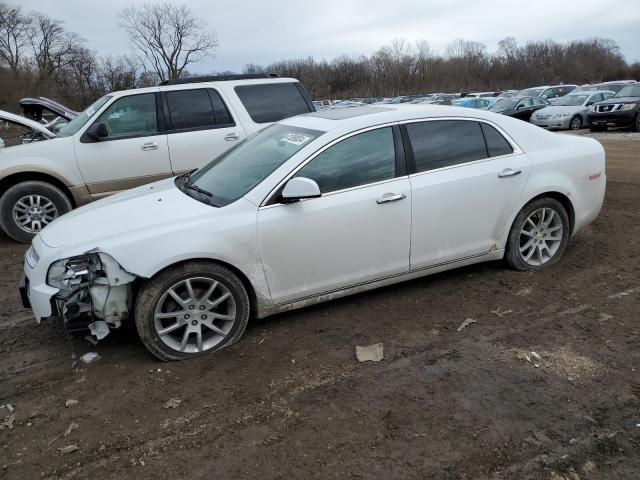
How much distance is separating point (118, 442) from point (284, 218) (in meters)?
1.77

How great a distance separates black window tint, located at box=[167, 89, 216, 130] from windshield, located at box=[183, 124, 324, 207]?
8.79 feet

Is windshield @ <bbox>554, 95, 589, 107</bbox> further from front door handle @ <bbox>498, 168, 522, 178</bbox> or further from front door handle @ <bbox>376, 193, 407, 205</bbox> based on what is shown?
front door handle @ <bbox>376, 193, 407, 205</bbox>

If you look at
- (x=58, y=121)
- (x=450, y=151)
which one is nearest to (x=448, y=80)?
(x=58, y=121)

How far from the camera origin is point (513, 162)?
4652 mm

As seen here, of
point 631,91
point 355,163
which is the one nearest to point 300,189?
point 355,163

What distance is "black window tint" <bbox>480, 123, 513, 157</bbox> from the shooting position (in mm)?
4660

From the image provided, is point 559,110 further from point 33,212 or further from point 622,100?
point 33,212

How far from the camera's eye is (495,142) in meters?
4.69

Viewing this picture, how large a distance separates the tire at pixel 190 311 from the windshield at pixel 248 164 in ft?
1.89

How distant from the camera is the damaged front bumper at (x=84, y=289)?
3529mm

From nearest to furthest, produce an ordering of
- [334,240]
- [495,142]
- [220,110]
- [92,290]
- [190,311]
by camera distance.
→ [92,290] → [190,311] → [334,240] → [495,142] → [220,110]

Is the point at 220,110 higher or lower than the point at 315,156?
higher

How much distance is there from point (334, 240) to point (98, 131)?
425 cm

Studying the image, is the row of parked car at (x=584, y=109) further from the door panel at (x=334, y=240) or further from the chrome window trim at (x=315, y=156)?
the door panel at (x=334, y=240)
